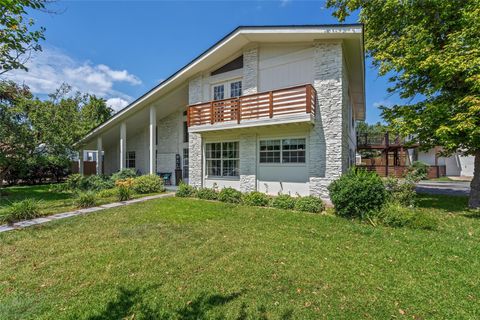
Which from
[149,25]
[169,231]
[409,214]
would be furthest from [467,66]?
[149,25]

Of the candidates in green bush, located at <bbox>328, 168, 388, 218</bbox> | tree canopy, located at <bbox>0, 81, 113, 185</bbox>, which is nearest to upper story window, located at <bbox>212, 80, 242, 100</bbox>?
Answer: green bush, located at <bbox>328, 168, 388, 218</bbox>

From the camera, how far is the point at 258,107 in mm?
10523

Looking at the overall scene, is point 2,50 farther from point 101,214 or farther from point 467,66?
point 467,66

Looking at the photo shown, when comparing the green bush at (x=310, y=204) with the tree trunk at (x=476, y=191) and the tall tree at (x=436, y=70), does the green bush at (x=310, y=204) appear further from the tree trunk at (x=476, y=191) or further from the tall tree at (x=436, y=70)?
the tree trunk at (x=476, y=191)

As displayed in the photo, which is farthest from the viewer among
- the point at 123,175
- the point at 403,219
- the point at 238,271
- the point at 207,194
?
the point at 123,175

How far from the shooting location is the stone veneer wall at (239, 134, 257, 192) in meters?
11.7

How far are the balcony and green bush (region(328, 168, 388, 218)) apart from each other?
3065 millimetres

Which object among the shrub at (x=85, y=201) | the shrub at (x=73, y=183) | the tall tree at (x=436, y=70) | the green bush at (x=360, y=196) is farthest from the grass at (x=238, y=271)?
the shrub at (x=73, y=183)

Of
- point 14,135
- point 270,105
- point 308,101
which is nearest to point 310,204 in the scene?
point 308,101

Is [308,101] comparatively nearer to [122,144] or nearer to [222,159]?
[222,159]

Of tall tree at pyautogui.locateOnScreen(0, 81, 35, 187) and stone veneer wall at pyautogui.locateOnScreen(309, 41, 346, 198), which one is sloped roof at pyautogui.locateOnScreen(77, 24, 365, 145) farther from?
tall tree at pyautogui.locateOnScreen(0, 81, 35, 187)

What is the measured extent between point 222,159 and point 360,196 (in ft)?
24.9

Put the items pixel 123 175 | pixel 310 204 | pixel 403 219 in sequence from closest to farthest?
pixel 403 219
pixel 310 204
pixel 123 175

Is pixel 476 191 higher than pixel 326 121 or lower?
lower
